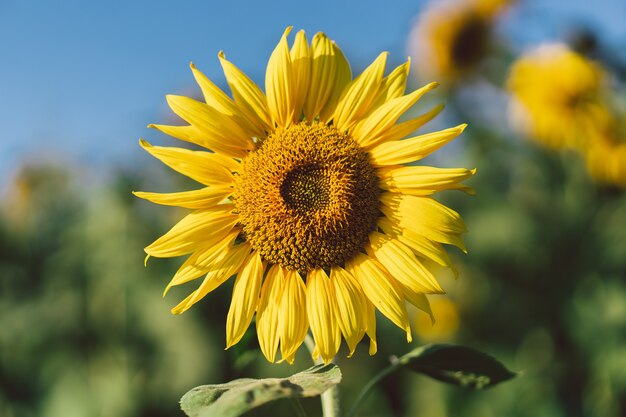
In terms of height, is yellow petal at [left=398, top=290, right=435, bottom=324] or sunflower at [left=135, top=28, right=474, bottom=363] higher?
sunflower at [left=135, top=28, right=474, bottom=363]

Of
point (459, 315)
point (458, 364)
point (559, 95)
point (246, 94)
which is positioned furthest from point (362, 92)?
point (559, 95)

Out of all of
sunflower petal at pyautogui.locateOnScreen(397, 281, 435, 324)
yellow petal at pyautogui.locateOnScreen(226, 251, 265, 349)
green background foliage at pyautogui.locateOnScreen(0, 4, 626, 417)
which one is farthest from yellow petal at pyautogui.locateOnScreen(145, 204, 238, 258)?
green background foliage at pyautogui.locateOnScreen(0, 4, 626, 417)

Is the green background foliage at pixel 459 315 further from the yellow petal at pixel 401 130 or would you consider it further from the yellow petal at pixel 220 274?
the yellow petal at pixel 401 130

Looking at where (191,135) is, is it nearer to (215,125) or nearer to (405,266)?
(215,125)

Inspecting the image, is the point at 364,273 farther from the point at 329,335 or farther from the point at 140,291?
the point at 140,291

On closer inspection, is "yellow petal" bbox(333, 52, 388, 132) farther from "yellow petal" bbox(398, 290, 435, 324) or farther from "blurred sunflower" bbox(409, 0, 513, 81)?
"blurred sunflower" bbox(409, 0, 513, 81)
